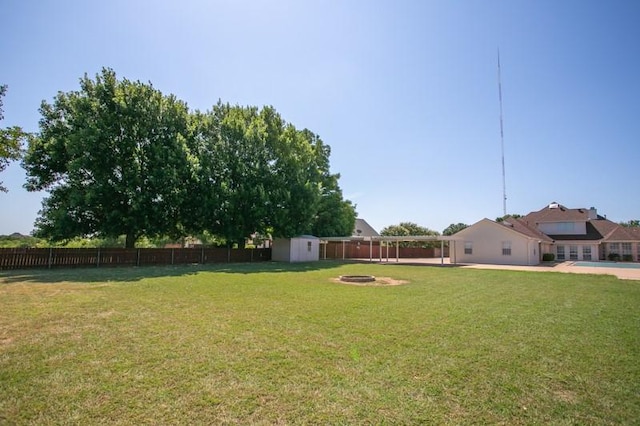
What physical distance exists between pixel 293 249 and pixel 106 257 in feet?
44.8

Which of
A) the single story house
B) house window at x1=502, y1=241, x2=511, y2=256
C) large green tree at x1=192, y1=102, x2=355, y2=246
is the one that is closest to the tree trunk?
large green tree at x1=192, y1=102, x2=355, y2=246

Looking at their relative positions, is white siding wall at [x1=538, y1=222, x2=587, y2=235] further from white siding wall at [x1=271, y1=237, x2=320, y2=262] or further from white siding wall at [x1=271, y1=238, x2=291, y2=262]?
white siding wall at [x1=271, y1=238, x2=291, y2=262]

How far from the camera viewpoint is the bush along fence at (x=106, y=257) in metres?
17.0

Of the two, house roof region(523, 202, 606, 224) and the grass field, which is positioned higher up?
house roof region(523, 202, 606, 224)

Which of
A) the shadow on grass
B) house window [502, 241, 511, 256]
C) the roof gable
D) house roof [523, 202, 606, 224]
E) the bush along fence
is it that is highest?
house roof [523, 202, 606, 224]

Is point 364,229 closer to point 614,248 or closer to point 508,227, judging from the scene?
point 508,227

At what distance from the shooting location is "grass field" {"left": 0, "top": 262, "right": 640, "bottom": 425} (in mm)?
3289

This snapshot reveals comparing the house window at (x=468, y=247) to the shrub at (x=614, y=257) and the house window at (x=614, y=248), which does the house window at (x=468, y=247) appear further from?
the house window at (x=614, y=248)

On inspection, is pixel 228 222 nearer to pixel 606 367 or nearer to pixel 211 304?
pixel 211 304

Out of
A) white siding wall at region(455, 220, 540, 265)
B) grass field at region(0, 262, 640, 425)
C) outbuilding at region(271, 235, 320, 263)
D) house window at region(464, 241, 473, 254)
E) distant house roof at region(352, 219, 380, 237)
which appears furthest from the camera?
distant house roof at region(352, 219, 380, 237)

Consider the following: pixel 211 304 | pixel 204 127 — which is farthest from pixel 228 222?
pixel 211 304

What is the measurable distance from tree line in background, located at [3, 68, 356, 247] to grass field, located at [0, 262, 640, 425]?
14.1 m

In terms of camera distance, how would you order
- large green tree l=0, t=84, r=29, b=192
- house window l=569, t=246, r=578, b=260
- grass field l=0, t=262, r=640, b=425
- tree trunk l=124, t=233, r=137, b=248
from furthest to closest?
house window l=569, t=246, r=578, b=260 < tree trunk l=124, t=233, r=137, b=248 < large green tree l=0, t=84, r=29, b=192 < grass field l=0, t=262, r=640, b=425

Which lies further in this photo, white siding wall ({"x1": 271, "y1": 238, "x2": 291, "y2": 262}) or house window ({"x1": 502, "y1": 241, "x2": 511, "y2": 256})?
house window ({"x1": 502, "y1": 241, "x2": 511, "y2": 256})
